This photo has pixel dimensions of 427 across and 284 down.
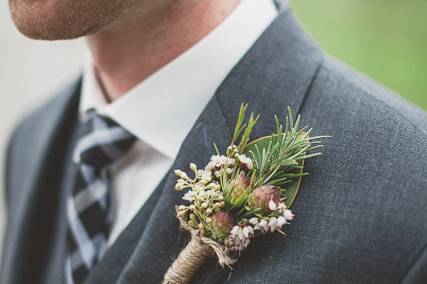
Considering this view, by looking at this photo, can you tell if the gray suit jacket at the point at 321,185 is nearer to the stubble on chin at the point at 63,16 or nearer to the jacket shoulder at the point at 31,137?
the stubble on chin at the point at 63,16

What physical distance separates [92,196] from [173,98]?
363 millimetres

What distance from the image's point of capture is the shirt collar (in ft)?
4.95

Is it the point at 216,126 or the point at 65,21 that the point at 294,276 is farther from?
the point at 65,21

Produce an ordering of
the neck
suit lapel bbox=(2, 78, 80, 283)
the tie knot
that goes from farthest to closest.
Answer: suit lapel bbox=(2, 78, 80, 283) → the tie knot → the neck

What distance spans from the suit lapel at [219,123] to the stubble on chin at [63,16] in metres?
0.29

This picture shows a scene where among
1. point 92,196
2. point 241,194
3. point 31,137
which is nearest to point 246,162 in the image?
point 241,194

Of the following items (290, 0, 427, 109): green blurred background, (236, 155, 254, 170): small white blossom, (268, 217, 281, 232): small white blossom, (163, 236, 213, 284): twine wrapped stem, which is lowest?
(290, 0, 427, 109): green blurred background

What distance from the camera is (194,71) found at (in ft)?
5.00

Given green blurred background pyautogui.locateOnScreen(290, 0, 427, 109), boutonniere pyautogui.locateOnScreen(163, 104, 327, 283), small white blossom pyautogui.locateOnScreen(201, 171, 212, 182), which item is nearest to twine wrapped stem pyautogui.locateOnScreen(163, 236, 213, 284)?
boutonniere pyautogui.locateOnScreen(163, 104, 327, 283)

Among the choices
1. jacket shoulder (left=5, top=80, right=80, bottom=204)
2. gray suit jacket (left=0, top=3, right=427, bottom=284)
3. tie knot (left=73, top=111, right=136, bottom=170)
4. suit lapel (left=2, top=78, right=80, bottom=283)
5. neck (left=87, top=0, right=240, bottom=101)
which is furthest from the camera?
jacket shoulder (left=5, top=80, right=80, bottom=204)

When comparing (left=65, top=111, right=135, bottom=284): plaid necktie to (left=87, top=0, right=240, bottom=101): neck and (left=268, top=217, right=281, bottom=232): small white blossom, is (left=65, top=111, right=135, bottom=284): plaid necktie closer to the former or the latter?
(left=87, top=0, right=240, bottom=101): neck

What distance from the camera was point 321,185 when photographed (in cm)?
127

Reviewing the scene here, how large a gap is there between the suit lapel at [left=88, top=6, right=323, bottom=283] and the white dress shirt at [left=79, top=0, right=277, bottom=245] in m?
0.06

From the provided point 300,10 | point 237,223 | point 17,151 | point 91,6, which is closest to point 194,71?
point 91,6
